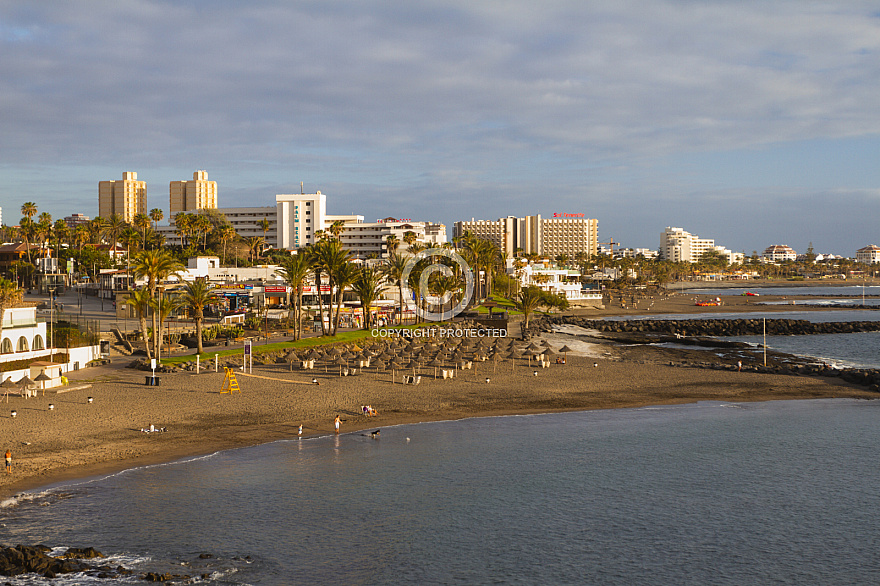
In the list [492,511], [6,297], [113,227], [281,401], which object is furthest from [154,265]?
[113,227]

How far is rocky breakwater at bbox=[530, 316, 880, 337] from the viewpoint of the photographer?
91.2 meters

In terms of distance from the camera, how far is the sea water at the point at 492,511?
19.7 metres

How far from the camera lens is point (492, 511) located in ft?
79.4

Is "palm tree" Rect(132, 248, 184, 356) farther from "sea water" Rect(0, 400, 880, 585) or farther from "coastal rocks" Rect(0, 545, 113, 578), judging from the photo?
"coastal rocks" Rect(0, 545, 113, 578)

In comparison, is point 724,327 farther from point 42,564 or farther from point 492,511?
point 42,564

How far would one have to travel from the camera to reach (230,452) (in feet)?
95.7

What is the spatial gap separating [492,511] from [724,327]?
7967 centimetres

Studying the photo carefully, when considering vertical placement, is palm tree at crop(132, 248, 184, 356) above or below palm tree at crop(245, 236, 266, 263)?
below

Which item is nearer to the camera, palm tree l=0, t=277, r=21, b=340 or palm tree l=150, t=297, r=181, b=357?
palm tree l=0, t=277, r=21, b=340

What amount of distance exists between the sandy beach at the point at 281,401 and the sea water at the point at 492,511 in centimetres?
222

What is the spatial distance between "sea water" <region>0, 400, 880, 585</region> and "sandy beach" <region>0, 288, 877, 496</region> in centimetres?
222

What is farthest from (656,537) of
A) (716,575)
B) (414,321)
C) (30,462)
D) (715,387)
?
(414,321)

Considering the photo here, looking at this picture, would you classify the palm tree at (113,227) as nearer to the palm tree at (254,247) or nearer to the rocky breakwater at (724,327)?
the palm tree at (254,247)

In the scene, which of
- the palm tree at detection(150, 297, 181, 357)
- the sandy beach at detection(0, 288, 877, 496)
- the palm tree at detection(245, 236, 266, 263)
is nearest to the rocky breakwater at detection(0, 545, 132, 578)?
the sandy beach at detection(0, 288, 877, 496)
